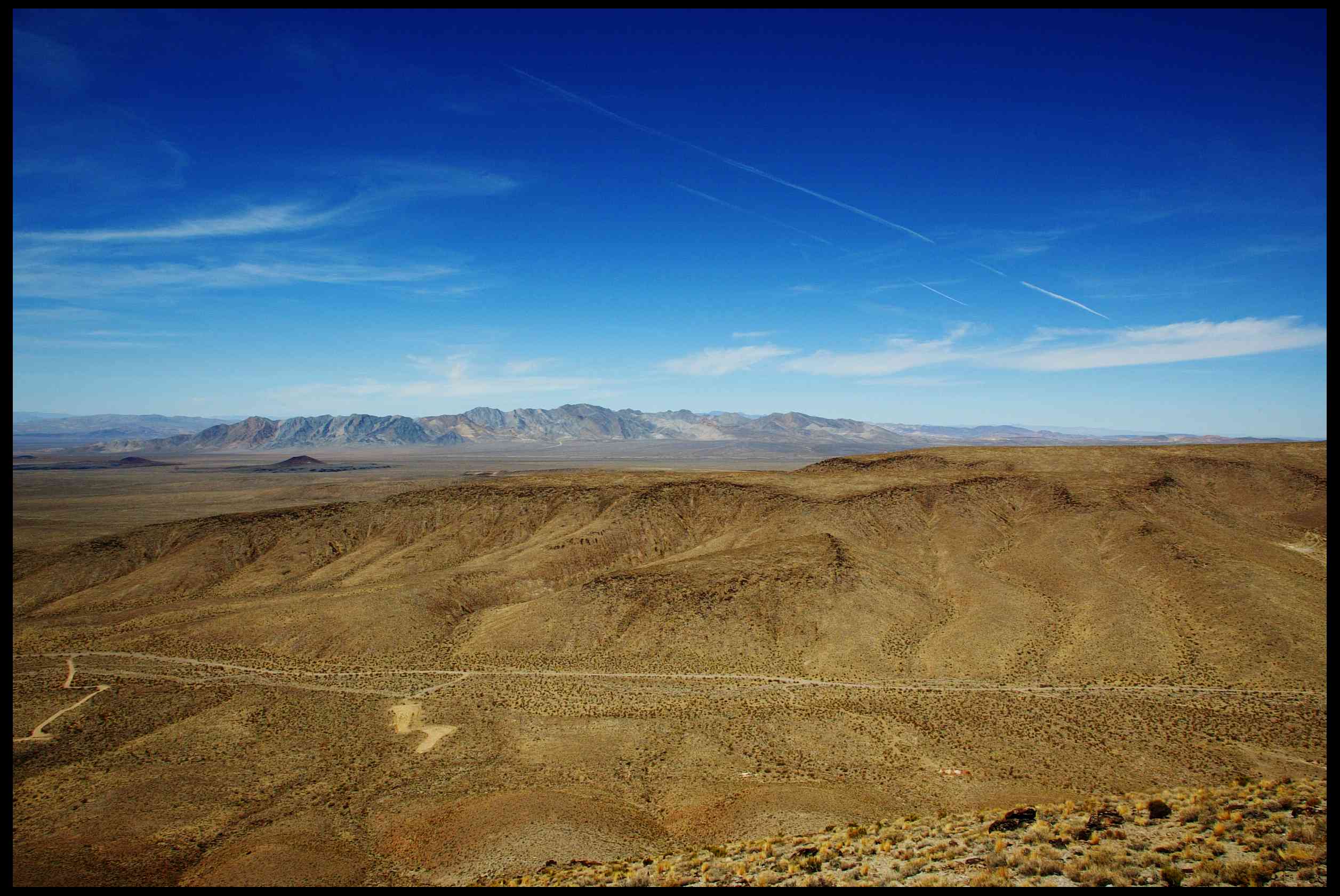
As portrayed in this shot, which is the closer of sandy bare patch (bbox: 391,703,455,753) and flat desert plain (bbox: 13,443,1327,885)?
flat desert plain (bbox: 13,443,1327,885)

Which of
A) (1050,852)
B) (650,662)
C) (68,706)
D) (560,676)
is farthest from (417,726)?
(1050,852)

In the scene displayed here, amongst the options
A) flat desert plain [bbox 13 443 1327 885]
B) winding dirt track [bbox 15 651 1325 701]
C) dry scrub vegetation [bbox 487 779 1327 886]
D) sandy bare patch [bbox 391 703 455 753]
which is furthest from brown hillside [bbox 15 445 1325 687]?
dry scrub vegetation [bbox 487 779 1327 886]

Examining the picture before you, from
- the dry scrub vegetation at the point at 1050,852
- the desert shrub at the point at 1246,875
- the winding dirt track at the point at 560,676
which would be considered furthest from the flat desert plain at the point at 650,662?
the desert shrub at the point at 1246,875

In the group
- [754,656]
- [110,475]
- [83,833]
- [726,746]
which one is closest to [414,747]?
[83,833]

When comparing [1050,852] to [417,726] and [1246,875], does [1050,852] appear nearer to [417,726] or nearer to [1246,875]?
[1246,875]

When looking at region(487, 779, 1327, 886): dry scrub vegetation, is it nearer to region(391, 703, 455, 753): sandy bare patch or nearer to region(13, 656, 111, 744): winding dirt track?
region(391, 703, 455, 753): sandy bare patch

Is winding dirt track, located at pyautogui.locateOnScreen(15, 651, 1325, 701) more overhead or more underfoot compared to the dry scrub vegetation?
more underfoot
